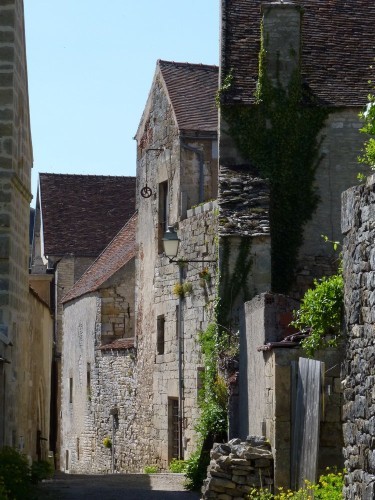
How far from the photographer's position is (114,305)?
92.2ft

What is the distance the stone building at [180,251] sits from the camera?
21062 mm

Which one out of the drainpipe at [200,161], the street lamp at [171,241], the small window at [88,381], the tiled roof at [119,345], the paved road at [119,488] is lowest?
the paved road at [119,488]

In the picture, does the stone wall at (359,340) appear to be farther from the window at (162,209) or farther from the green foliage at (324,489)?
the window at (162,209)

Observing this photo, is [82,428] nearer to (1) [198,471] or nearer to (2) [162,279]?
(2) [162,279]

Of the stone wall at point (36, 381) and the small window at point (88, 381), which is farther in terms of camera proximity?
the small window at point (88, 381)

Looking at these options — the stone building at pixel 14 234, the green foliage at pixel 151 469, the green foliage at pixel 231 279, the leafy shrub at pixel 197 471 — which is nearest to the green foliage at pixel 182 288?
the green foliage at pixel 231 279

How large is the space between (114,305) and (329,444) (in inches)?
669

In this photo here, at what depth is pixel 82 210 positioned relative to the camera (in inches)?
1455

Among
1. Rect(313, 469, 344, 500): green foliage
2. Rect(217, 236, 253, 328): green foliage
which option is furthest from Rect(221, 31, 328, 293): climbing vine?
Rect(313, 469, 344, 500): green foliage

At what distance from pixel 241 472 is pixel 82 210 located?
24.6 metres

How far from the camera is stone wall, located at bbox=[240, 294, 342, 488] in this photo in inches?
447

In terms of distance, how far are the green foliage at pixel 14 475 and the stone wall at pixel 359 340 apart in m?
4.23

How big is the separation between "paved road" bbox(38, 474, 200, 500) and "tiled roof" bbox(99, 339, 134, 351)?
6216mm

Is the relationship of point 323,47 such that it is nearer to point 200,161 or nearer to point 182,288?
point 200,161
